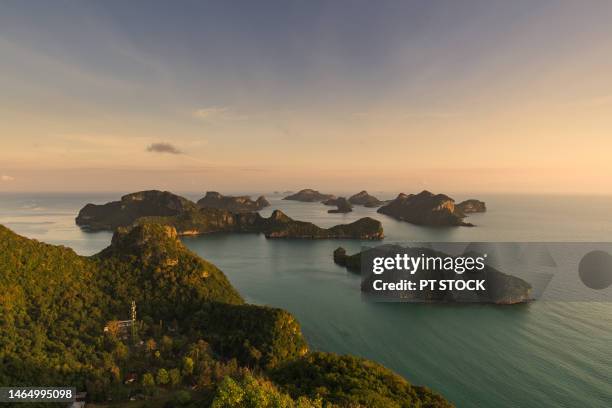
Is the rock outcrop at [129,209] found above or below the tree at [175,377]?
above

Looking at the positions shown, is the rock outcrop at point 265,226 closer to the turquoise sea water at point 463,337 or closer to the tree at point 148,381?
the turquoise sea water at point 463,337

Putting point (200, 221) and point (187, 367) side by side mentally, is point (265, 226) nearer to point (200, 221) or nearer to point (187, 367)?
point (200, 221)

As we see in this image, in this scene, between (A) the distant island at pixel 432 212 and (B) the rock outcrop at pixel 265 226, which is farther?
(A) the distant island at pixel 432 212

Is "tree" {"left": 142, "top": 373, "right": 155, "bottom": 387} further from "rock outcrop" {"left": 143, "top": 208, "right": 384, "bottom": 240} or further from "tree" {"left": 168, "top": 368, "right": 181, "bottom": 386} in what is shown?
"rock outcrop" {"left": 143, "top": 208, "right": 384, "bottom": 240}

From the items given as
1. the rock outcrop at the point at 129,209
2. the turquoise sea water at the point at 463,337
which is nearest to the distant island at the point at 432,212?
the turquoise sea water at the point at 463,337

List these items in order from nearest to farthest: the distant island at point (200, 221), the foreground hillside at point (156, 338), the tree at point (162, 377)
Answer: the foreground hillside at point (156, 338)
the tree at point (162, 377)
the distant island at point (200, 221)

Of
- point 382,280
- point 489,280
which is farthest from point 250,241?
point 489,280

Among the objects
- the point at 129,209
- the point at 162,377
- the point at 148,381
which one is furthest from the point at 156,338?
the point at 129,209
